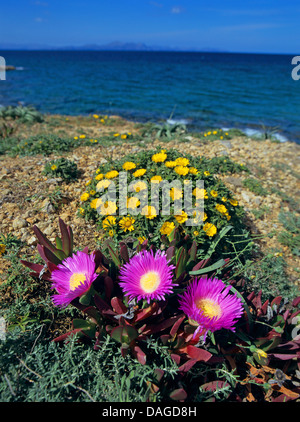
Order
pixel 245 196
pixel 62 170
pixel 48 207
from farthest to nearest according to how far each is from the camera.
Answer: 1. pixel 245 196
2. pixel 62 170
3. pixel 48 207

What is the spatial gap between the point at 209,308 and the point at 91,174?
2.67 metres

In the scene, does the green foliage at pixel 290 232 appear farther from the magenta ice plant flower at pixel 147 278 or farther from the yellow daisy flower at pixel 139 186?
the magenta ice plant flower at pixel 147 278

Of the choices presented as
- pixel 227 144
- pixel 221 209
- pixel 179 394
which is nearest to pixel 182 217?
pixel 221 209

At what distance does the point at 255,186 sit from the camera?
13.7 ft

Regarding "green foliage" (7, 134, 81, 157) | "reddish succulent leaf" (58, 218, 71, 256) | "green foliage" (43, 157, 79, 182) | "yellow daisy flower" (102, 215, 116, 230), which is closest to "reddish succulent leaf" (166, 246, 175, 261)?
"reddish succulent leaf" (58, 218, 71, 256)

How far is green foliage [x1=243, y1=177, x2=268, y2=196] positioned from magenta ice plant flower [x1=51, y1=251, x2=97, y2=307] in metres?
3.03

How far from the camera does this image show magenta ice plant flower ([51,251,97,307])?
5.41 ft

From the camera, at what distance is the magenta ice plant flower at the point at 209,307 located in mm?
1547

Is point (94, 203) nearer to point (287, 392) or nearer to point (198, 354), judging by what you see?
point (198, 354)

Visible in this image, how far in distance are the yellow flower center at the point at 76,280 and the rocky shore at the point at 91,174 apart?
83 cm

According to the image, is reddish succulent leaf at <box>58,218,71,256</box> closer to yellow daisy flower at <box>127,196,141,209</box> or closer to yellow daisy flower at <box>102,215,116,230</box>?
yellow daisy flower at <box>102,215,116,230</box>

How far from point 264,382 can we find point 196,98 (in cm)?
1728

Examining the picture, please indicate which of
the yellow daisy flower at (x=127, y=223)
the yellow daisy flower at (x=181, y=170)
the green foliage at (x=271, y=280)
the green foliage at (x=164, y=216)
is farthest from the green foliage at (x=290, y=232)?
the yellow daisy flower at (x=127, y=223)
